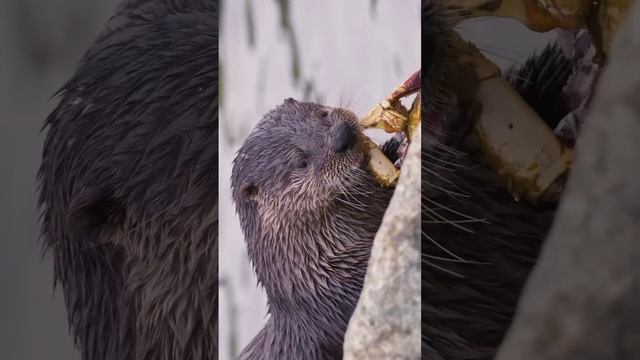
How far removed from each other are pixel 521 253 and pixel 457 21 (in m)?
0.32

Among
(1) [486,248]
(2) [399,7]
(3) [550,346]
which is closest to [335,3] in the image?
(2) [399,7]

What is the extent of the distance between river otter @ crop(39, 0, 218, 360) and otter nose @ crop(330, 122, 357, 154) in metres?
0.20

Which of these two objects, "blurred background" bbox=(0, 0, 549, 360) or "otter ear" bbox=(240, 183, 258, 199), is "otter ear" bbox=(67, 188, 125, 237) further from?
"otter ear" bbox=(240, 183, 258, 199)

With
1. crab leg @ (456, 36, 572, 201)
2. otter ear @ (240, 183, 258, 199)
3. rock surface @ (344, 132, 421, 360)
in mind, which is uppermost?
crab leg @ (456, 36, 572, 201)

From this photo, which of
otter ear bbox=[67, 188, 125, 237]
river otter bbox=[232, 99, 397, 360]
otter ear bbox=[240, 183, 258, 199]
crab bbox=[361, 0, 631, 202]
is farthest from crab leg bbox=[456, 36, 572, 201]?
otter ear bbox=[67, 188, 125, 237]

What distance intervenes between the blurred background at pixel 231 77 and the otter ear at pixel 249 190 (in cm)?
3

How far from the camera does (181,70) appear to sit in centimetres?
124

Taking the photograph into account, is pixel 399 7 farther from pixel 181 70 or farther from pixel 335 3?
pixel 181 70

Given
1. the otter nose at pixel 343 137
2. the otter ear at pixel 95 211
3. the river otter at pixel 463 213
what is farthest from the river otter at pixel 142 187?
the river otter at pixel 463 213

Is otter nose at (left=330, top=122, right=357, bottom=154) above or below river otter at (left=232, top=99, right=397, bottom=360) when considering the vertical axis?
above

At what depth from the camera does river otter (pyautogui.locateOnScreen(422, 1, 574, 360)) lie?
1055 millimetres

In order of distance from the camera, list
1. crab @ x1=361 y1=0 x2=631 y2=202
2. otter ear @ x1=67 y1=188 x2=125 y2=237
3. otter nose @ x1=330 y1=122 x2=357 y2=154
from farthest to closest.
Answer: otter ear @ x1=67 y1=188 x2=125 y2=237 < otter nose @ x1=330 y1=122 x2=357 y2=154 < crab @ x1=361 y1=0 x2=631 y2=202

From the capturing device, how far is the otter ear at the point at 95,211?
1.26m

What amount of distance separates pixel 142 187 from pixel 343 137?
1.09 feet
